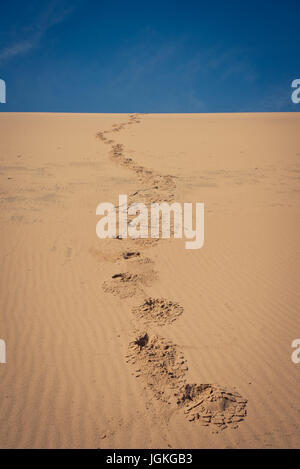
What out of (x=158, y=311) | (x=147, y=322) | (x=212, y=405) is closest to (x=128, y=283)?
(x=158, y=311)

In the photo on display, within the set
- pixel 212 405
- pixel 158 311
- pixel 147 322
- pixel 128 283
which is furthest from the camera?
pixel 128 283

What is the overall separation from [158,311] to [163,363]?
891 millimetres

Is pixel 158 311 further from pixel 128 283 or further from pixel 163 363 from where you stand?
pixel 163 363

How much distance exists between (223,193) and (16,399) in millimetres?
7120

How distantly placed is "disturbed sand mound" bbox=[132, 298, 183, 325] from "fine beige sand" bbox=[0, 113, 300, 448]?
0.02 metres

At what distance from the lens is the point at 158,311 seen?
13.1 ft

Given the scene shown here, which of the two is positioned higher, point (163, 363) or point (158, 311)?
point (158, 311)

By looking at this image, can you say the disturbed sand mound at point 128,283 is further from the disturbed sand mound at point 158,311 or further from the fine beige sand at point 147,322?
the disturbed sand mound at point 158,311

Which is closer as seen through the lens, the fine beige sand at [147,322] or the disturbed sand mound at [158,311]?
the fine beige sand at [147,322]

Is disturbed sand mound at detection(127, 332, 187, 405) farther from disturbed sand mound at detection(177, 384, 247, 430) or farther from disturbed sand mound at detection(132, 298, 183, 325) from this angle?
disturbed sand mound at detection(132, 298, 183, 325)

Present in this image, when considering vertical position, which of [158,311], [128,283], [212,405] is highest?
[128,283]

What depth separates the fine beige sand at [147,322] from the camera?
8.56 ft

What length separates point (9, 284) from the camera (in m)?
4.47

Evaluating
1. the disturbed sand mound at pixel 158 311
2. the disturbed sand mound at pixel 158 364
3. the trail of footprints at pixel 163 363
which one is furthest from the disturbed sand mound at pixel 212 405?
the disturbed sand mound at pixel 158 311
